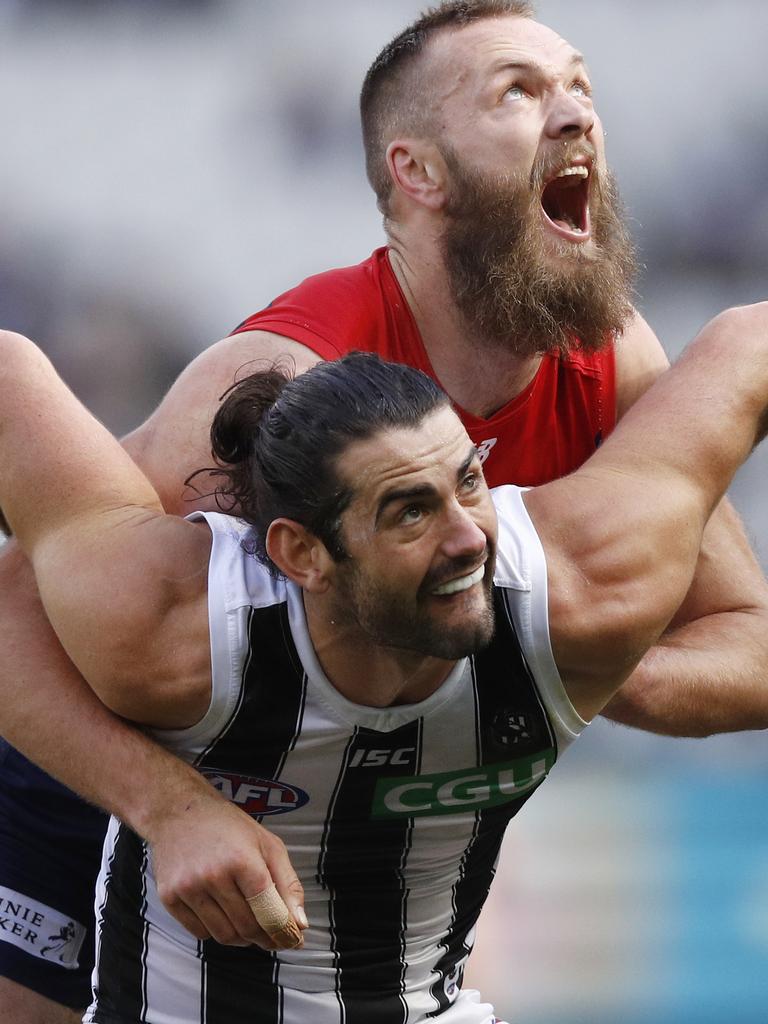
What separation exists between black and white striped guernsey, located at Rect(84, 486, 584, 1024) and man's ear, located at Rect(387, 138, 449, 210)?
88cm

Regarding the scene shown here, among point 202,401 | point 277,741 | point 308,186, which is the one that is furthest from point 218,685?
point 308,186

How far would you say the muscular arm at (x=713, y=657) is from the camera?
2.37 metres

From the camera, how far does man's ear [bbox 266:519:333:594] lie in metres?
2.00

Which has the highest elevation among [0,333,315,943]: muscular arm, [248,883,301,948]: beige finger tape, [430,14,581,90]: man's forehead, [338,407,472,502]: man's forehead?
[430,14,581,90]: man's forehead

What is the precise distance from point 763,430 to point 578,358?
20.6 inches

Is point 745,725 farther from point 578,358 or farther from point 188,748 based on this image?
point 188,748

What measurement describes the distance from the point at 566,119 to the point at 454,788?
1239mm

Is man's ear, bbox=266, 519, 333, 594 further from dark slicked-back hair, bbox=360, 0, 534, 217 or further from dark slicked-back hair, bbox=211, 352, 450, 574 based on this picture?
dark slicked-back hair, bbox=360, 0, 534, 217

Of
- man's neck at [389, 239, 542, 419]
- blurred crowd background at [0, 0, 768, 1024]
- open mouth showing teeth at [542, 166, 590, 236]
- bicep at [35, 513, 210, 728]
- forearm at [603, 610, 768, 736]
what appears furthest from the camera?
blurred crowd background at [0, 0, 768, 1024]

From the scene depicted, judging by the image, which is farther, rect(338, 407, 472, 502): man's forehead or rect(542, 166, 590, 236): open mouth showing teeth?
rect(542, 166, 590, 236): open mouth showing teeth

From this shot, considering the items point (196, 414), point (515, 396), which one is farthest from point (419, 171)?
point (196, 414)

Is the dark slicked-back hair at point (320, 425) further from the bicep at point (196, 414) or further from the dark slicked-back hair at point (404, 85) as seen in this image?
the dark slicked-back hair at point (404, 85)

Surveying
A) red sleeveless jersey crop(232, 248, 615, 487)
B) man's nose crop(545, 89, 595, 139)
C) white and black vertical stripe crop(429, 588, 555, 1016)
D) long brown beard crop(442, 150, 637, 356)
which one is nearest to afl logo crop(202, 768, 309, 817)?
white and black vertical stripe crop(429, 588, 555, 1016)

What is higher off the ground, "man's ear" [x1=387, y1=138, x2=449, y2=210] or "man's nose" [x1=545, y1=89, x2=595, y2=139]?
"man's nose" [x1=545, y1=89, x2=595, y2=139]
